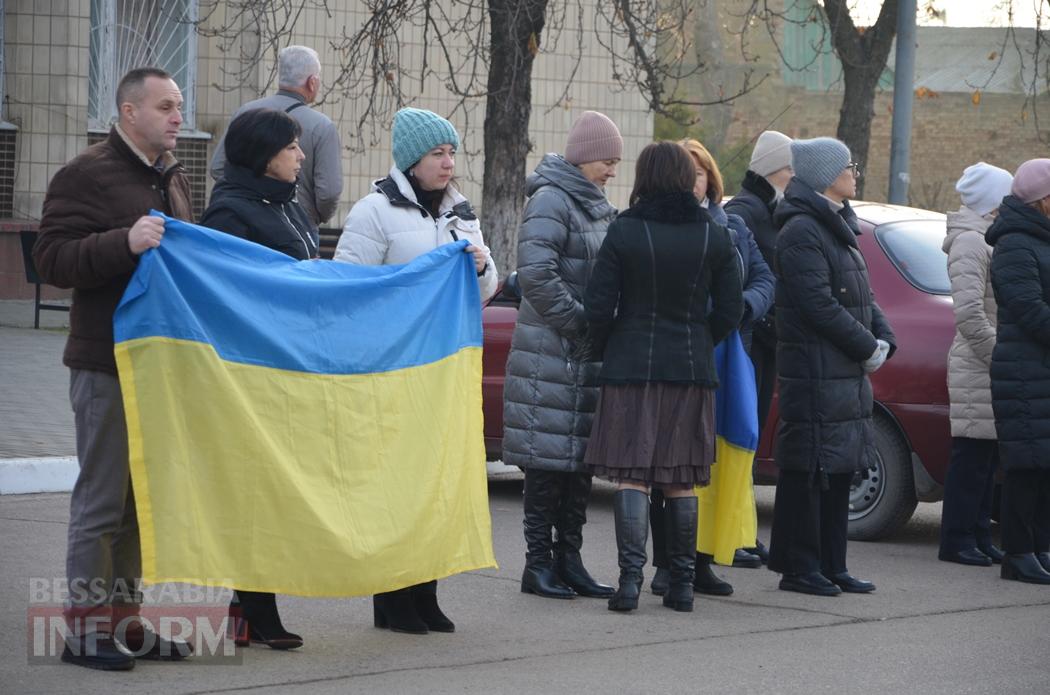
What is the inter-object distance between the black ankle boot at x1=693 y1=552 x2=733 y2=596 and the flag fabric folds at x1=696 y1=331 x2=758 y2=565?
0.05 m

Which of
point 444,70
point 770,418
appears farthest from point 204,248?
point 444,70

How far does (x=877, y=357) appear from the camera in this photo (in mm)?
7914

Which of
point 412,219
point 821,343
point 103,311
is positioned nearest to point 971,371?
point 821,343

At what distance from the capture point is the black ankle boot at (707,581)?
25.8 feet

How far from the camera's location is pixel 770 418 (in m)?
9.50

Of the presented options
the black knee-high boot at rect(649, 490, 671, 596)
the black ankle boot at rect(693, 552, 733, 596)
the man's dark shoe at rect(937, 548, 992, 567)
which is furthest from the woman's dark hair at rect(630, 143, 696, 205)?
the man's dark shoe at rect(937, 548, 992, 567)

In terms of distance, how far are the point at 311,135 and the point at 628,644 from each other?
155 inches

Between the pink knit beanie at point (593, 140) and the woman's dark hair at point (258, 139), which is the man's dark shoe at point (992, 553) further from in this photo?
the woman's dark hair at point (258, 139)

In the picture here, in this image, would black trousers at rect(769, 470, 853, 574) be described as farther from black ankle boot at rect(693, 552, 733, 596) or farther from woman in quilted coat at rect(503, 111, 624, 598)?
woman in quilted coat at rect(503, 111, 624, 598)

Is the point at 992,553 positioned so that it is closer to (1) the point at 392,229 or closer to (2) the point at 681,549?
(2) the point at 681,549

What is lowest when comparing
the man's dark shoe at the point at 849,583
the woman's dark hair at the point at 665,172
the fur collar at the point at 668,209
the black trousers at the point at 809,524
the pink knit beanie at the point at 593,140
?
the man's dark shoe at the point at 849,583

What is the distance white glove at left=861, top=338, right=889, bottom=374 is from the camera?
25.9 ft

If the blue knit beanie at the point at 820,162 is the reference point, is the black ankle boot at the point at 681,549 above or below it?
below

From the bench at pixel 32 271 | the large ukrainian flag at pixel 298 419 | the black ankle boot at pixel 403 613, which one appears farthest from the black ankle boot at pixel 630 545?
the bench at pixel 32 271
